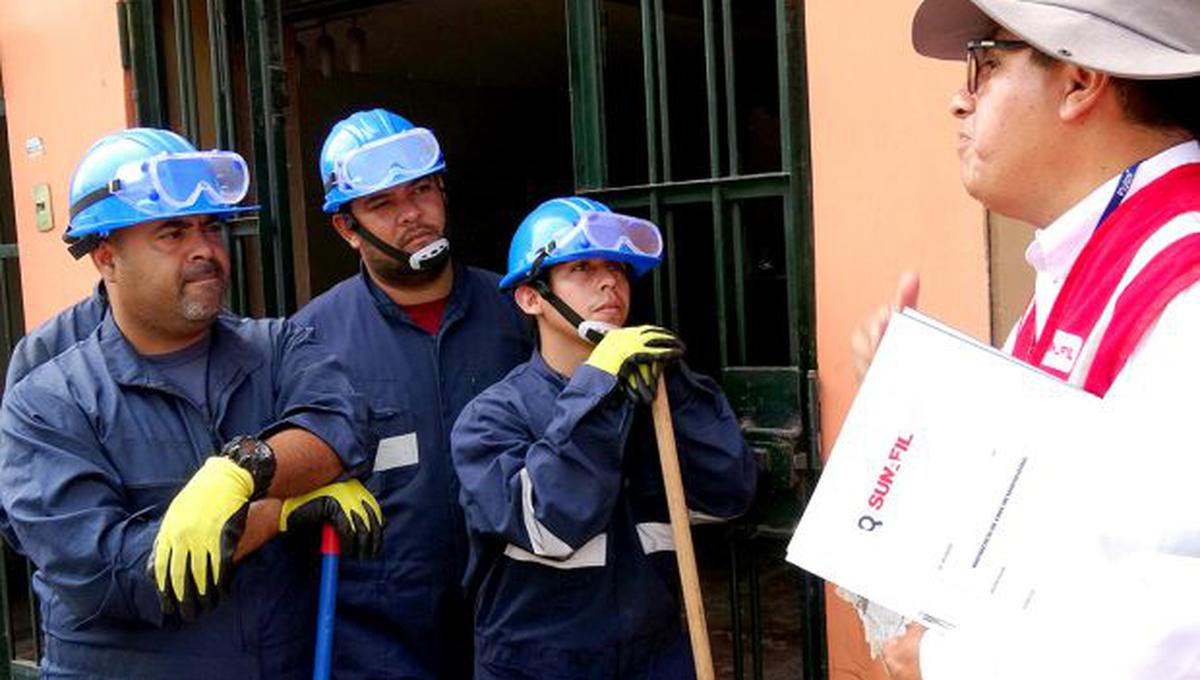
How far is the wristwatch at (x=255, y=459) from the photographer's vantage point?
222 centimetres

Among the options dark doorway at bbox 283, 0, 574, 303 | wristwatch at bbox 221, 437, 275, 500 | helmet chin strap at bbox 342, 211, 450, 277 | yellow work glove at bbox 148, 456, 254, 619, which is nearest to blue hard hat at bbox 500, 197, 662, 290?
helmet chin strap at bbox 342, 211, 450, 277

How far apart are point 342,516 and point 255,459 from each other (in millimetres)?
242

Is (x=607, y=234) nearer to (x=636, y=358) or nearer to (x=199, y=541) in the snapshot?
A: (x=636, y=358)

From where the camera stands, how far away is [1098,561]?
3.88ft

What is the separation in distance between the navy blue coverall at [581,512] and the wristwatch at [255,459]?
15.7 inches

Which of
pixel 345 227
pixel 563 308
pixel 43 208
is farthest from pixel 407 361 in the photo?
pixel 43 208

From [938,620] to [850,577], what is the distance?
0.11 meters

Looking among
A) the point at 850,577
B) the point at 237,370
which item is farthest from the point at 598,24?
the point at 850,577

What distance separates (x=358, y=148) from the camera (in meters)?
2.97

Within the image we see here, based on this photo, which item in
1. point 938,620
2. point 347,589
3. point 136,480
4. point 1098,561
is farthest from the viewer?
point 347,589

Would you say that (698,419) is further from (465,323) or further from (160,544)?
(160,544)

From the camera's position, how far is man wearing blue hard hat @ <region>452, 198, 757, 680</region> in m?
2.32

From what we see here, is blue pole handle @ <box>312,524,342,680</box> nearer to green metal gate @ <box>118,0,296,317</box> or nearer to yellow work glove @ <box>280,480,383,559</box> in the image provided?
yellow work glove @ <box>280,480,383,559</box>

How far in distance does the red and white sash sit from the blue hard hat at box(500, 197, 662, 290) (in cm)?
126
